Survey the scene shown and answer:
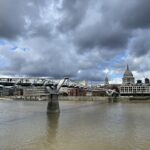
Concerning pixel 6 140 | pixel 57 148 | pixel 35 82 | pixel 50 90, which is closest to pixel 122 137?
pixel 57 148

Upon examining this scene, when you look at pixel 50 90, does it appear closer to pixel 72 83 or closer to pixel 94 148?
pixel 72 83

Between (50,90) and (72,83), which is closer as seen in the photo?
(50,90)

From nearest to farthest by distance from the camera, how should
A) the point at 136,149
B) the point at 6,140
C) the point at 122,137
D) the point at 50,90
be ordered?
the point at 136,149 < the point at 6,140 < the point at 122,137 < the point at 50,90

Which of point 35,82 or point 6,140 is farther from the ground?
point 35,82

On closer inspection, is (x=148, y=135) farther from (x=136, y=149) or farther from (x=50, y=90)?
(x=50, y=90)

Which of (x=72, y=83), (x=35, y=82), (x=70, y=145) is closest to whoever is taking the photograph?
(x=70, y=145)

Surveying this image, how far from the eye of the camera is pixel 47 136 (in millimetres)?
35531

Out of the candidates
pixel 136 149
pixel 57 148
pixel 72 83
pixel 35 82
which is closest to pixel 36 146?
pixel 57 148

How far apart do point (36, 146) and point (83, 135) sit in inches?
326

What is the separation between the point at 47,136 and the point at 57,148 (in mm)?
8116

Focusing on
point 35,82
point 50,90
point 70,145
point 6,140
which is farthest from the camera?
point 35,82

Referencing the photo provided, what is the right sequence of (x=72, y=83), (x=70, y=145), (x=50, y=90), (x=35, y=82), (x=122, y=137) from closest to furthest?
(x=70, y=145) < (x=122, y=137) < (x=50, y=90) < (x=35, y=82) < (x=72, y=83)

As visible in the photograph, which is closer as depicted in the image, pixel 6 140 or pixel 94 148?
pixel 94 148

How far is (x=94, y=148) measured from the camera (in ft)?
90.5
